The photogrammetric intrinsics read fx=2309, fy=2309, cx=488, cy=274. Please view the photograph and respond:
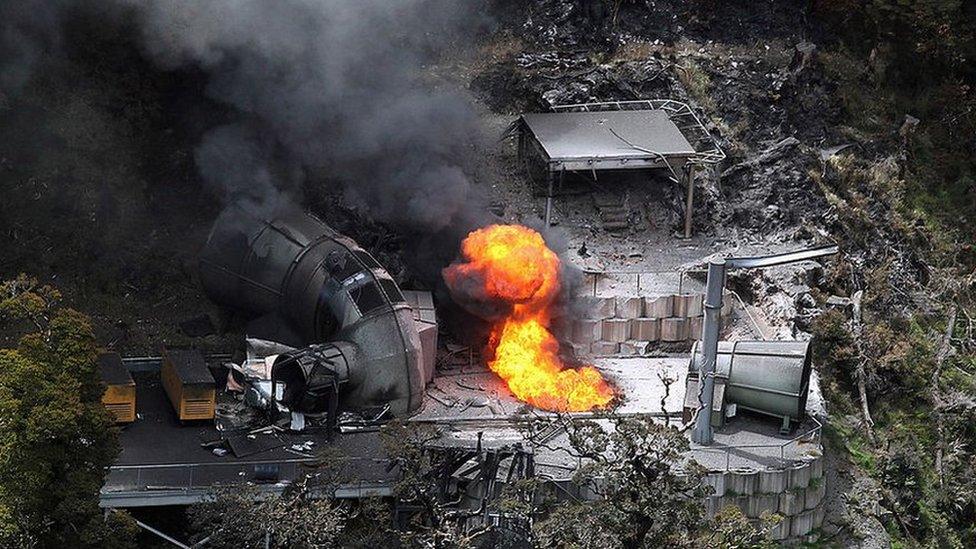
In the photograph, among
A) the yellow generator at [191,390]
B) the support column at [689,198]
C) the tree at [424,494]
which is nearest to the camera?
the tree at [424,494]

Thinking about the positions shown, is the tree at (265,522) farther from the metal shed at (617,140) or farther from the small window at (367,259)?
the metal shed at (617,140)

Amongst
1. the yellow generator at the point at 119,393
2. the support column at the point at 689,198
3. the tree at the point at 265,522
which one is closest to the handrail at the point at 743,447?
the support column at the point at 689,198

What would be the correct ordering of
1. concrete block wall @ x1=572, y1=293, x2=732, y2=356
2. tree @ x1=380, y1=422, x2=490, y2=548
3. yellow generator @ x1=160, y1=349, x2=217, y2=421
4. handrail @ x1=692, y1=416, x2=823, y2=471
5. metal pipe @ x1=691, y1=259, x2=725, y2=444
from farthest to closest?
concrete block wall @ x1=572, y1=293, x2=732, y2=356 → handrail @ x1=692, y1=416, x2=823, y2=471 → yellow generator @ x1=160, y1=349, x2=217, y2=421 → metal pipe @ x1=691, y1=259, x2=725, y2=444 → tree @ x1=380, y1=422, x2=490, y2=548

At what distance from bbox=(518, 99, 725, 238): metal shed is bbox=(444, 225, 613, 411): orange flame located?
15.4ft

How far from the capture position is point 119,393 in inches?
2424

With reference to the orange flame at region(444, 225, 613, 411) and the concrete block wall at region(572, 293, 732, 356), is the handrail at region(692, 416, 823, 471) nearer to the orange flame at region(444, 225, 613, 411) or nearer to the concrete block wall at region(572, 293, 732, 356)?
the orange flame at region(444, 225, 613, 411)

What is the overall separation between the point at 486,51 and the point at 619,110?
546 cm

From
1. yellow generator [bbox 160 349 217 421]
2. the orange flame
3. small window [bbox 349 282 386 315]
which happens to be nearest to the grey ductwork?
small window [bbox 349 282 386 315]

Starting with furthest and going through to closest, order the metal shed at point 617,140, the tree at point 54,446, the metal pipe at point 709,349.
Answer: the metal shed at point 617,140 < the metal pipe at point 709,349 < the tree at point 54,446

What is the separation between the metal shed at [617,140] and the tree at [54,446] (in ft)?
64.3

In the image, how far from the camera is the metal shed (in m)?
70.6

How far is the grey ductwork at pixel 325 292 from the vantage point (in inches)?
2478

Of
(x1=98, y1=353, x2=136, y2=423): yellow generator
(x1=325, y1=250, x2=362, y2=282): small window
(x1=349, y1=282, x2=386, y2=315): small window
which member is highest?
(x1=325, y1=250, x2=362, y2=282): small window

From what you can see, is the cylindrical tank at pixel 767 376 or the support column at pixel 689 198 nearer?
the cylindrical tank at pixel 767 376
